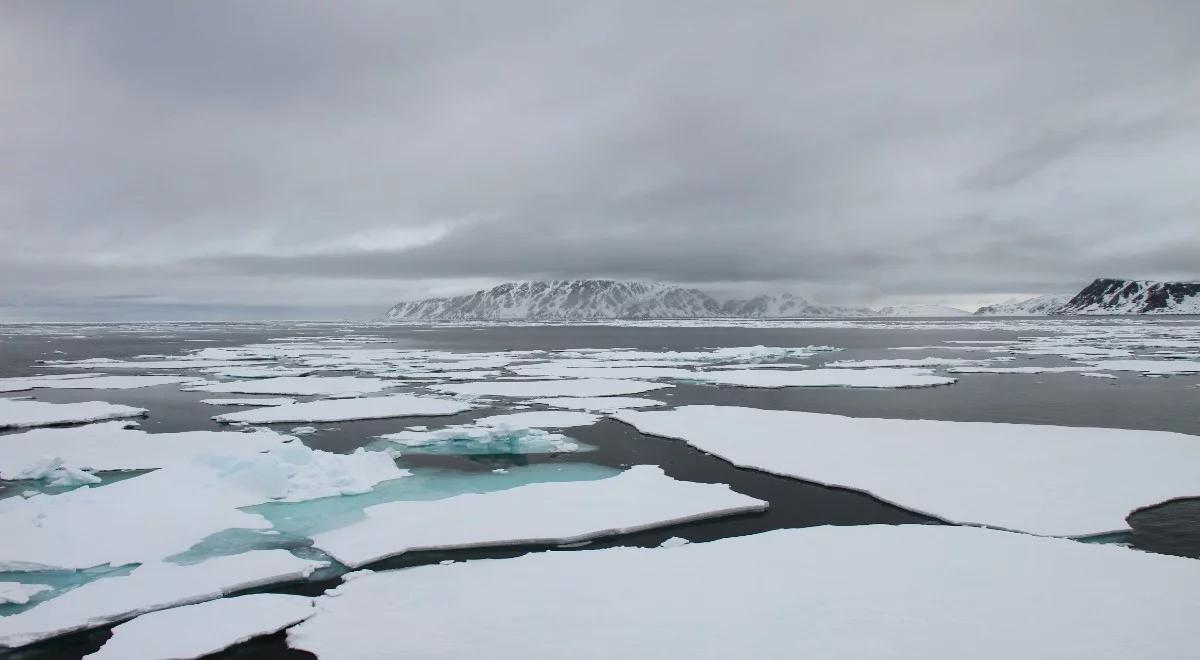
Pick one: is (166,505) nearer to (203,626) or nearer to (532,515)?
(203,626)

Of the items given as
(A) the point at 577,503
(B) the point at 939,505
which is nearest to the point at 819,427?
(B) the point at 939,505

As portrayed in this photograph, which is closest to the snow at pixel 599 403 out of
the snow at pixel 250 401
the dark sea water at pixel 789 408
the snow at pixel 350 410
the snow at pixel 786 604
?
the dark sea water at pixel 789 408

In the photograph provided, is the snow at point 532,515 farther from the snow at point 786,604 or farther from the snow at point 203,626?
the snow at point 203,626

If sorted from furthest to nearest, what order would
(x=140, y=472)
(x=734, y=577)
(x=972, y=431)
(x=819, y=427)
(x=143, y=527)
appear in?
(x=819, y=427) < (x=972, y=431) < (x=140, y=472) < (x=143, y=527) < (x=734, y=577)

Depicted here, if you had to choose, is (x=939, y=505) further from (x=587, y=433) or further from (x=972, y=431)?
(x=587, y=433)

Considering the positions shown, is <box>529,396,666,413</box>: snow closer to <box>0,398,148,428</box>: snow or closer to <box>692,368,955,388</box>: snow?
<box>692,368,955,388</box>: snow
